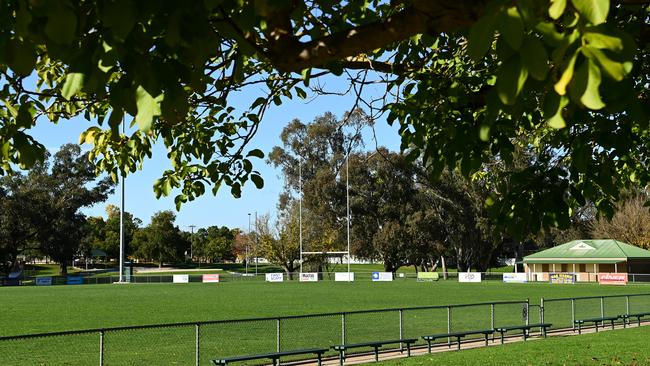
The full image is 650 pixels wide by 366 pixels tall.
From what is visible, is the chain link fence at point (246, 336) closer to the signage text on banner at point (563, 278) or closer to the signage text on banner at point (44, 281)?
the signage text on banner at point (563, 278)

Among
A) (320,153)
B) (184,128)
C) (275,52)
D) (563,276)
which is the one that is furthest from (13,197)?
(275,52)

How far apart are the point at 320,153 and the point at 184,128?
75.4 meters

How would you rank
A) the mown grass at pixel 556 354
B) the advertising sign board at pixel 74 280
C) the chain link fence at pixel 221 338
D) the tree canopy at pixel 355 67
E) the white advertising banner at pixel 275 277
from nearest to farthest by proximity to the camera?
the tree canopy at pixel 355 67
the mown grass at pixel 556 354
the chain link fence at pixel 221 338
the advertising sign board at pixel 74 280
the white advertising banner at pixel 275 277

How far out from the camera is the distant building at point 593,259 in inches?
2544

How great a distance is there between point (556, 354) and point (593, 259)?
54.8m

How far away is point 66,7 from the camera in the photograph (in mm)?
2779

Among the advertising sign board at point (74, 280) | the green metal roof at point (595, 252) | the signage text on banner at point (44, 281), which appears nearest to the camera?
the green metal roof at point (595, 252)

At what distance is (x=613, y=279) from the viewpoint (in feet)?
191

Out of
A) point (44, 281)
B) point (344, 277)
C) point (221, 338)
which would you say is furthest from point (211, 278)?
point (221, 338)

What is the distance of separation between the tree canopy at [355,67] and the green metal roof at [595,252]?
6000 centimetres

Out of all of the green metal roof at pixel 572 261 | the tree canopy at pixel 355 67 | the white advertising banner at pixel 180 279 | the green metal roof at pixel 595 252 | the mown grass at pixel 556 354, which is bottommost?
the white advertising banner at pixel 180 279

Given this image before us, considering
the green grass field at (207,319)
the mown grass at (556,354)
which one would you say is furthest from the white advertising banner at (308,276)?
the mown grass at (556,354)

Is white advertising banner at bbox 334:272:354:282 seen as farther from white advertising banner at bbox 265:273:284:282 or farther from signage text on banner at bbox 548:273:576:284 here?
signage text on banner at bbox 548:273:576:284

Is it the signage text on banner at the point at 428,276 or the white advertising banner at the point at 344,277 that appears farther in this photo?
the white advertising banner at the point at 344,277
